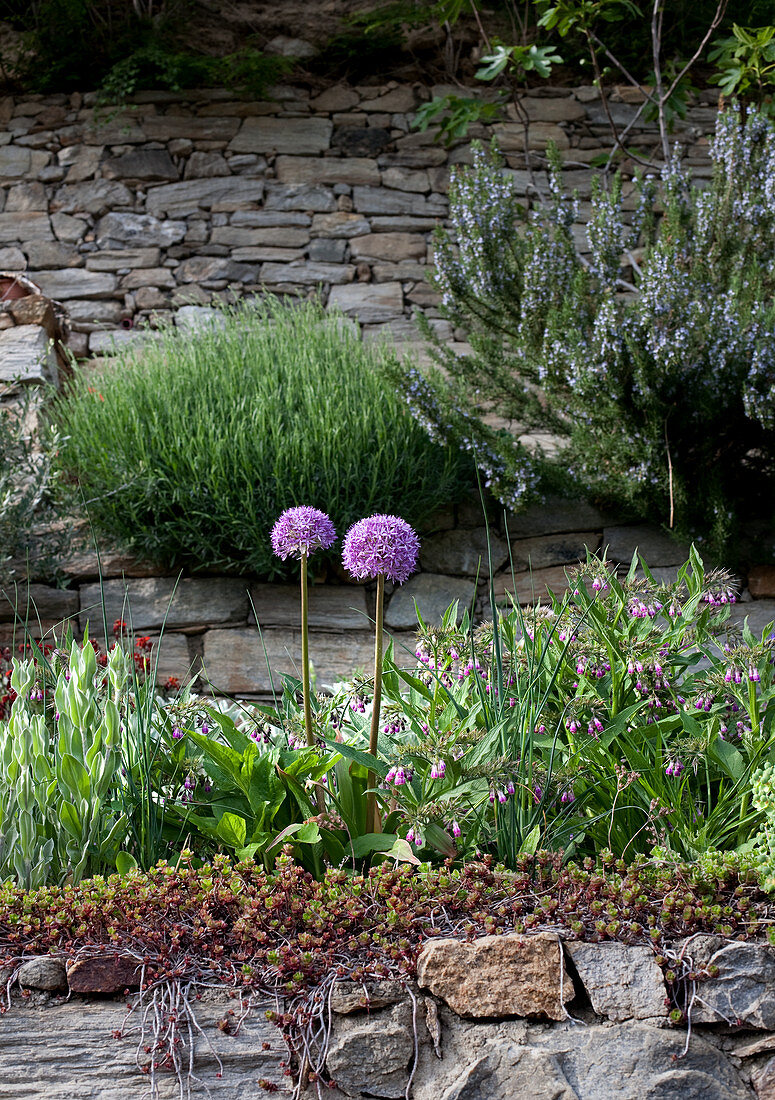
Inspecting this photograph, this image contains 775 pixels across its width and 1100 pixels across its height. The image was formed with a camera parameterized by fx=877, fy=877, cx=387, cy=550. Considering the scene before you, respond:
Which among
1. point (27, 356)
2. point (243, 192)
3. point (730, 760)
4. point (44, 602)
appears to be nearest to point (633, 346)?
point (730, 760)

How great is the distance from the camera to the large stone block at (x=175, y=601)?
363 cm

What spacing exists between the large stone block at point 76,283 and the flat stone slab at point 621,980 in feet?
18.9

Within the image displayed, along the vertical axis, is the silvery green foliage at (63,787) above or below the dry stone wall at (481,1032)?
above

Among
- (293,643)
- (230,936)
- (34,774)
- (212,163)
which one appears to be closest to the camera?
(230,936)

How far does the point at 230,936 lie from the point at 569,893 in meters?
0.62

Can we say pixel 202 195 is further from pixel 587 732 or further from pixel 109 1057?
pixel 109 1057

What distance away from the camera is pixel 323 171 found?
641 centimetres

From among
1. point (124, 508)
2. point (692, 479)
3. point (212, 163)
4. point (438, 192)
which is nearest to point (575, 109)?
point (438, 192)

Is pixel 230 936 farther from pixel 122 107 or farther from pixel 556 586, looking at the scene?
pixel 122 107

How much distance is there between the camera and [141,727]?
1.82 m

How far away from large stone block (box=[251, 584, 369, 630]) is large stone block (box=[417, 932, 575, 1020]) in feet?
6.91

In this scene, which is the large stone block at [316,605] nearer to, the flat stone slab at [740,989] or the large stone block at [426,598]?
the large stone block at [426,598]

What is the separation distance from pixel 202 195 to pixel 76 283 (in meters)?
1.11

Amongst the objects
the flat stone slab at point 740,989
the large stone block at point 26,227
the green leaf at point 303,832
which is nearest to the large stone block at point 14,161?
the large stone block at point 26,227
